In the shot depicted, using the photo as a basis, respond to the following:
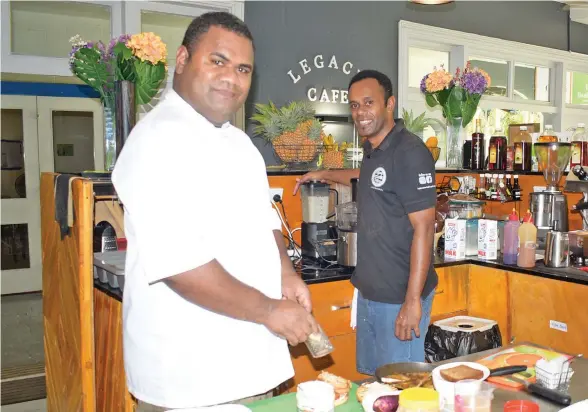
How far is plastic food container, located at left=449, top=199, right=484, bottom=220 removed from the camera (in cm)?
347

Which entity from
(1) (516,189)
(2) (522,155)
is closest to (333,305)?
(1) (516,189)

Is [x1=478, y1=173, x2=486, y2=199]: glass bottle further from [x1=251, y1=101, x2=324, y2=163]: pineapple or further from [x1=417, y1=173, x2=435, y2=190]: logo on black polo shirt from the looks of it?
[x1=417, y1=173, x2=435, y2=190]: logo on black polo shirt

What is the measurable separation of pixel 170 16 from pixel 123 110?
2.73 metres

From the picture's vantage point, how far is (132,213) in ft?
4.35

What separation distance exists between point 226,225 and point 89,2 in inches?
149

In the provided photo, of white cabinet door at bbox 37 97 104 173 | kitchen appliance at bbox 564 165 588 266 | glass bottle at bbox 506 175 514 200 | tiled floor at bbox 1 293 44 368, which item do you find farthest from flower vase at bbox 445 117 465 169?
white cabinet door at bbox 37 97 104 173

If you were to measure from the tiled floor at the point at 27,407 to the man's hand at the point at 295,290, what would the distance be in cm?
255

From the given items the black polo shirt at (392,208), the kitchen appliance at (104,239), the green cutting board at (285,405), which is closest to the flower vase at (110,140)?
the kitchen appliance at (104,239)

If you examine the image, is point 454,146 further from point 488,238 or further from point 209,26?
point 209,26

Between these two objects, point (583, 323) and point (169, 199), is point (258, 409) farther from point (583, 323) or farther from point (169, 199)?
point (583, 323)

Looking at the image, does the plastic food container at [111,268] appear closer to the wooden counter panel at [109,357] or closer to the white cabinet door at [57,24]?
the wooden counter panel at [109,357]

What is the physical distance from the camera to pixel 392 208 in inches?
93.7

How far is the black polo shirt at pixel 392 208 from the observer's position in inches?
90.9

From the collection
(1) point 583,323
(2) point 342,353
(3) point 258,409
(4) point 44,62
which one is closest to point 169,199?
(3) point 258,409
